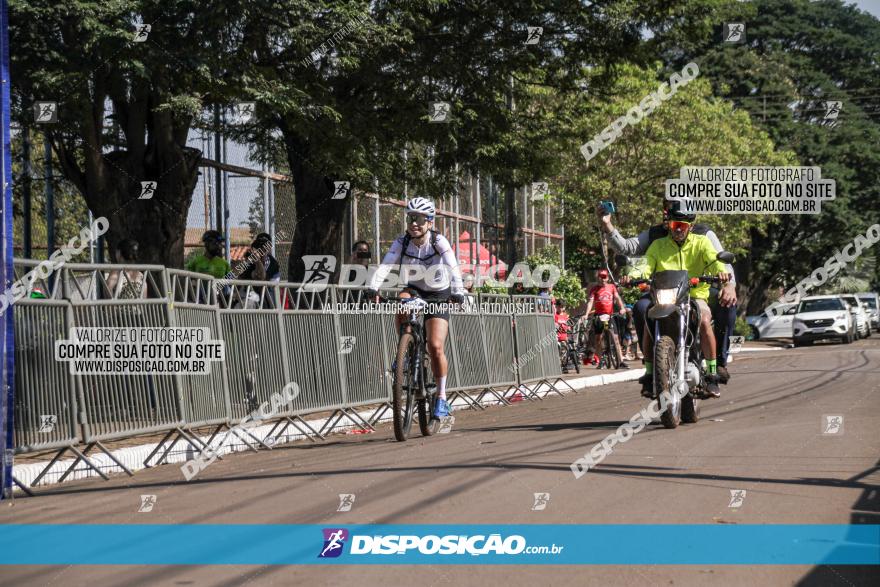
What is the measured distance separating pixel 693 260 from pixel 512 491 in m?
5.17

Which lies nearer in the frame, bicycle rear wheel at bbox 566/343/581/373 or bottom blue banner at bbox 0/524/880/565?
bottom blue banner at bbox 0/524/880/565

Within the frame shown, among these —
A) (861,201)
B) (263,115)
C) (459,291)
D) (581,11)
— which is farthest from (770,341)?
(459,291)

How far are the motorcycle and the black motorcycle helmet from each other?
1.69 ft

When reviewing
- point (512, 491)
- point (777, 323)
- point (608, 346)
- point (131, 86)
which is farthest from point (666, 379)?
point (777, 323)

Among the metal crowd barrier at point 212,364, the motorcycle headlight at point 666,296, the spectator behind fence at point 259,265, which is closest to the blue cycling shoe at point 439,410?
the metal crowd barrier at point 212,364

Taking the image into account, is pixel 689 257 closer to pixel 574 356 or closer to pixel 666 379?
pixel 666 379

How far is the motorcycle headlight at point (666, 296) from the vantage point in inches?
437

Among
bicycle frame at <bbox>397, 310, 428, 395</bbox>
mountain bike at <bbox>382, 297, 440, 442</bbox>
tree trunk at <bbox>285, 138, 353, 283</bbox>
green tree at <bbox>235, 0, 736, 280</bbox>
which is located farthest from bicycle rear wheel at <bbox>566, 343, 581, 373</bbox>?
bicycle frame at <bbox>397, 310, 428, 395</bbox>

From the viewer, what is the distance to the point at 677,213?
11656 mm

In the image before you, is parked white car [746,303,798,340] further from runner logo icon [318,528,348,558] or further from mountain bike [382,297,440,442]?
runner logo icon [318,528,348,558]

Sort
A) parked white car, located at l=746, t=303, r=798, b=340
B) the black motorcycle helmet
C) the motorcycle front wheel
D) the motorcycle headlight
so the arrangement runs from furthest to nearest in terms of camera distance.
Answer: parked white car, located at l=746, t=303, r=798, b=340 → the black motorcycle helmet → the motorcycle headlight → the motorcycle front wheel

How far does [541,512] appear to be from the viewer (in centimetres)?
659

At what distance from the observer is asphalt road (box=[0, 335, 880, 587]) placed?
531cm

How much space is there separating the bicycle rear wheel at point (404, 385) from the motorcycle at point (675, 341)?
213 cm
